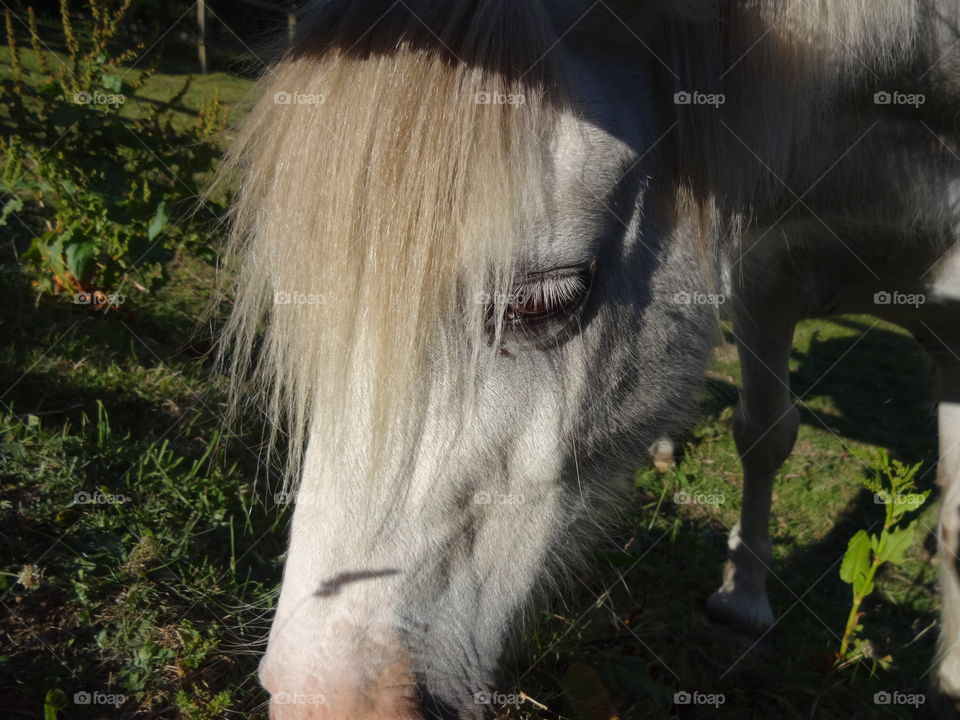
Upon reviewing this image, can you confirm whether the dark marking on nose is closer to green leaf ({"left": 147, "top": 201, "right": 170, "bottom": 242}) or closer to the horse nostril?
the horse nostril

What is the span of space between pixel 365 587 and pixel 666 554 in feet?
7.58

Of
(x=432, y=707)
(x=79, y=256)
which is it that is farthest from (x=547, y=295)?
(x=79, y=256)

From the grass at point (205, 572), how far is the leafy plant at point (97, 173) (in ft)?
1.01

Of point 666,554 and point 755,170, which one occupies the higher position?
point 755,170

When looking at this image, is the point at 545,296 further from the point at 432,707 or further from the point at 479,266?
the point at 432,707

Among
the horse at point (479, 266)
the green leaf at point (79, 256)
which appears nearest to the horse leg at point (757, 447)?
the horse at point (479, 266)

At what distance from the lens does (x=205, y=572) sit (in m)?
→ 2.40

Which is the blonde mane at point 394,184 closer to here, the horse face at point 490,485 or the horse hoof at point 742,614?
the horse face at point 490,485

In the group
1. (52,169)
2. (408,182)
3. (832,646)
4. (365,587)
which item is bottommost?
(832,646)

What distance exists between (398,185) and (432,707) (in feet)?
3.28

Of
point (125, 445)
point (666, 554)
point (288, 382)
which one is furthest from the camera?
point (666, 554)

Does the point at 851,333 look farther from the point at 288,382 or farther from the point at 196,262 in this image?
the point at 288,382

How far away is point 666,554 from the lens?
331 centimetres

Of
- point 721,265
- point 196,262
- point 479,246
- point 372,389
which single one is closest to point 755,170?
point 721,265
